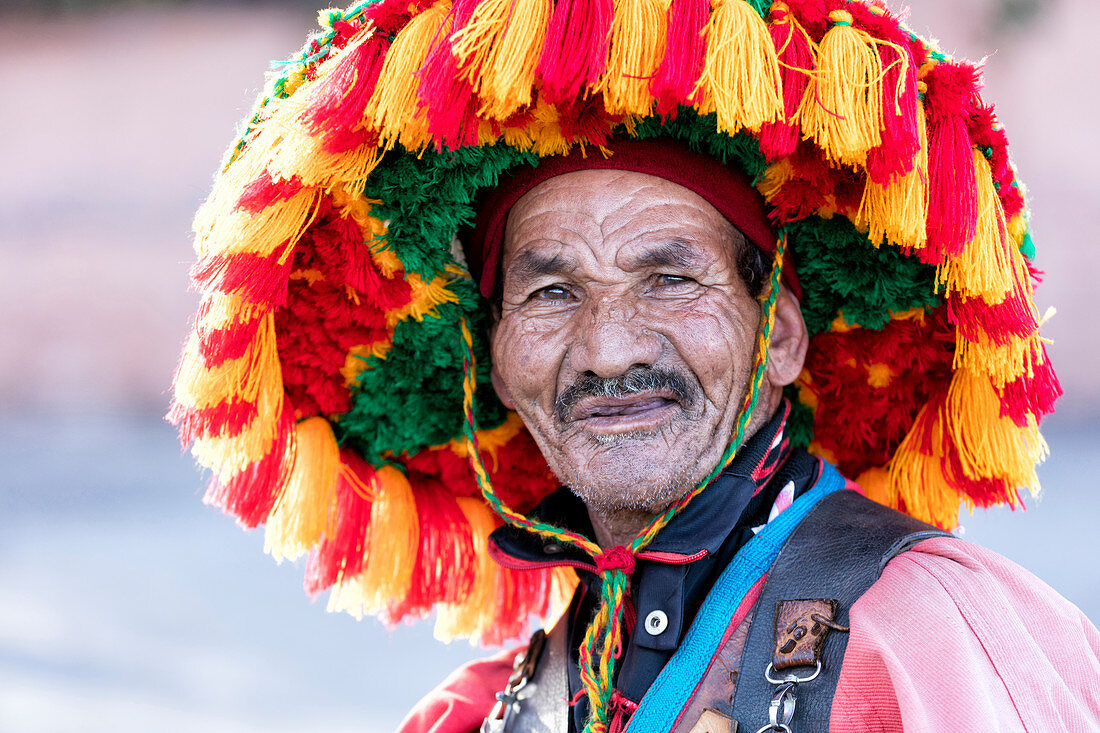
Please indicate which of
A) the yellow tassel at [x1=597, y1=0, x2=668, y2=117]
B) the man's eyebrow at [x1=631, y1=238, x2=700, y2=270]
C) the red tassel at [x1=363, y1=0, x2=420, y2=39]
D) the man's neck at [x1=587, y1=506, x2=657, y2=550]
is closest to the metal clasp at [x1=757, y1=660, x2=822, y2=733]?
the man's neck at [x1=587, y1=506, x2=657, y2=550]

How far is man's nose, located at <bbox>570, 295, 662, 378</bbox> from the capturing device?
1.78 meters

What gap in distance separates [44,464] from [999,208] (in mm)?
4766

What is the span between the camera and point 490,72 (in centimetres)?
148

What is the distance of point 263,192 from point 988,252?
3.72ft

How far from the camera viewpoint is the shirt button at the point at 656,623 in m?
1.69

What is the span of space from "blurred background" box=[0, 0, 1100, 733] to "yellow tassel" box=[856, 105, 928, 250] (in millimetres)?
2786

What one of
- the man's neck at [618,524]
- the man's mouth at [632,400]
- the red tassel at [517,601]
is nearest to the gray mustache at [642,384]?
the man's mouth at [632,400]

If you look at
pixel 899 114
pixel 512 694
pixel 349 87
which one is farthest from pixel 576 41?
pixel 512 694

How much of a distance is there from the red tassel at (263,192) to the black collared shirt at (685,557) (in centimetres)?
77

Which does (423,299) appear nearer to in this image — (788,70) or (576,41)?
(576,41)

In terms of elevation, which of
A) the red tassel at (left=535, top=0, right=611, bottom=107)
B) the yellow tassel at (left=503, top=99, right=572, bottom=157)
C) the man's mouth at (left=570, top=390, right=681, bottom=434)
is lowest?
the man's mouth at (left=570, top=390, right=681, bottom=434)

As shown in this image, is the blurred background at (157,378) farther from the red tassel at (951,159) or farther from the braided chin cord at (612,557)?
the red tassel at (951,159)

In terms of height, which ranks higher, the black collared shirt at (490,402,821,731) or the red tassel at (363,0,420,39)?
the red tassel at (363,0,420,39)

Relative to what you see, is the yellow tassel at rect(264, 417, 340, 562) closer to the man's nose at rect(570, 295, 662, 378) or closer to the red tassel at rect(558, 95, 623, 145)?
the man's nose at rect(570, 295, 662, 378)
